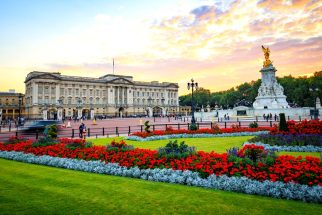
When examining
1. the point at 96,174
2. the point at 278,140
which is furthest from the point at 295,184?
the point at 278,140

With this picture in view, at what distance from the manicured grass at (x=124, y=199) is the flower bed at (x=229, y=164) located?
87cm

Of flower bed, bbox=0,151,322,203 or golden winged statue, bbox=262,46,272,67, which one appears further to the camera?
golden winged statue, bbox=262,46,272,67

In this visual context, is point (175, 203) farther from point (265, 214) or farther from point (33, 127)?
point (33, 127)

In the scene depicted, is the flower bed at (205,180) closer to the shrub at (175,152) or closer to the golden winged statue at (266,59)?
the shrub at (175,152)

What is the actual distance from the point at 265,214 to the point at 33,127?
32.9 meters

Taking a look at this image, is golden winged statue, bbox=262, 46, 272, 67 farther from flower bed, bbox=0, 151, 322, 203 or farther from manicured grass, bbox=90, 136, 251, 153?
flower bed, bbox=0, 151, 322, 203

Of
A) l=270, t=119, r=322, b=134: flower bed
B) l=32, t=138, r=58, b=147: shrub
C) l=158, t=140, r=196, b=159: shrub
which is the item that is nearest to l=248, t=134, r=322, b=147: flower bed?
l=270, t=119, r=322, b=134: flower bed

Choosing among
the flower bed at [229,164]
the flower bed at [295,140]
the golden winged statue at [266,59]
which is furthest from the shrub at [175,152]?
the golden winged statue at [266,59]

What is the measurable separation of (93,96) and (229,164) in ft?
398

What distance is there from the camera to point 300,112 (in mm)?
52500

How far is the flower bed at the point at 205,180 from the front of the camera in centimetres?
652

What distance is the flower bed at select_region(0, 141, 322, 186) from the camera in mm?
7083

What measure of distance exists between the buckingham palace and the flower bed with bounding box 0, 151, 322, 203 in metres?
86.1

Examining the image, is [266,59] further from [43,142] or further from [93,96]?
[93,96]
